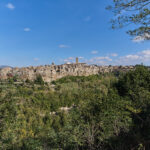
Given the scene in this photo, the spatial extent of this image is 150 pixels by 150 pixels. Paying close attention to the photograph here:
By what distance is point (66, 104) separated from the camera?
17219 mm

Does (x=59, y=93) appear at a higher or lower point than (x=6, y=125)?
lower

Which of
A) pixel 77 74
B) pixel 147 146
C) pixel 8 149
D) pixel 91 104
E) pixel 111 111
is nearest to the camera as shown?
pixel 147 146

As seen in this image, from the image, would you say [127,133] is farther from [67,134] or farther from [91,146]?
[67,134]

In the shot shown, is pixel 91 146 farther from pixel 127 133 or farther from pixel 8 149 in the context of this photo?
pixel 8 149

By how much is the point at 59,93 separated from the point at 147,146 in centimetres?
1824

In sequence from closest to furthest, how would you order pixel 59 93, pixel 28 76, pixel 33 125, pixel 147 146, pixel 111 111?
pixel 147 146 < pixel 111 111 < pixel 33 125 < pixel 59 93 < pixel 28 76

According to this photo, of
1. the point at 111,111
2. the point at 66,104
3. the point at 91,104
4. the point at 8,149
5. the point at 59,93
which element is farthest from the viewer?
the point at 59,93

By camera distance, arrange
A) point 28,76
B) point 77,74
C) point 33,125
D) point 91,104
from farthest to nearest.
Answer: point 77,74 → point 28,76 → point 33,125 → point 91,104

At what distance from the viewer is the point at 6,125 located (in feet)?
9.32

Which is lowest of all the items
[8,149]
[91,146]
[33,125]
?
[33,125]

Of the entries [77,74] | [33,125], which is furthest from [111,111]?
[77,74]

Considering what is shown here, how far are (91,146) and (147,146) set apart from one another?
1202 mm

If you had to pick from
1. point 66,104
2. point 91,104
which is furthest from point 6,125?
point 66,104

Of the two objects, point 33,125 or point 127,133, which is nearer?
point 127,133
